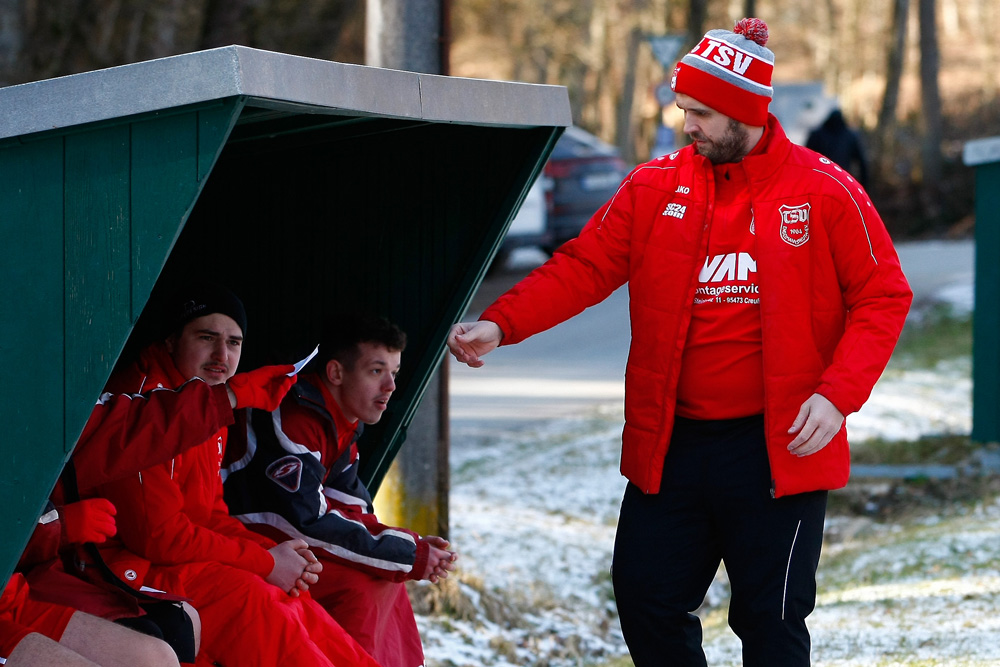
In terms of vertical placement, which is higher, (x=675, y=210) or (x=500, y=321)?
(x=675, y=210)

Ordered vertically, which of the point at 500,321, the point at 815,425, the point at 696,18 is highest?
the point at 696,18

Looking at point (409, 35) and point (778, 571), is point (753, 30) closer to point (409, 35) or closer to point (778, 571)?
point (778, 571)

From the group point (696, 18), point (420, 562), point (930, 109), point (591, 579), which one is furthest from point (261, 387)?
point (930, 109)

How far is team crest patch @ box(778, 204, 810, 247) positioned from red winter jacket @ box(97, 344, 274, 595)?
146cm

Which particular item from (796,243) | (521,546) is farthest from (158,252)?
(521,546)

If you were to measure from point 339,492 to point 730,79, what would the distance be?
1591 millimetres

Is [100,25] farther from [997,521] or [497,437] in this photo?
[997,521]

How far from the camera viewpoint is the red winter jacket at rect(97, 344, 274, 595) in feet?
10.6

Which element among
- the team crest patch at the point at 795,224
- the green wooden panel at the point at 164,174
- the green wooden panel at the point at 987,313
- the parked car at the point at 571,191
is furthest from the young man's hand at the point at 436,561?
the parked car at the point at 571,191

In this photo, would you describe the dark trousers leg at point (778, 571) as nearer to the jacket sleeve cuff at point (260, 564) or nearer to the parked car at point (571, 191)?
the jacket sleeve cuff at point (260, 564)

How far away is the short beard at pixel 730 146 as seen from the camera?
133 inches

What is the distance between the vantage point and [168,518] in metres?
3.24

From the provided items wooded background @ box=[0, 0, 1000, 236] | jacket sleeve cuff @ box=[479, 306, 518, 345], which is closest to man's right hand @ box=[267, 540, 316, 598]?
jacket sleeve cuff @ box=[479, 306, 518, 345]

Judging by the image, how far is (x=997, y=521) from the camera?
6.61m
